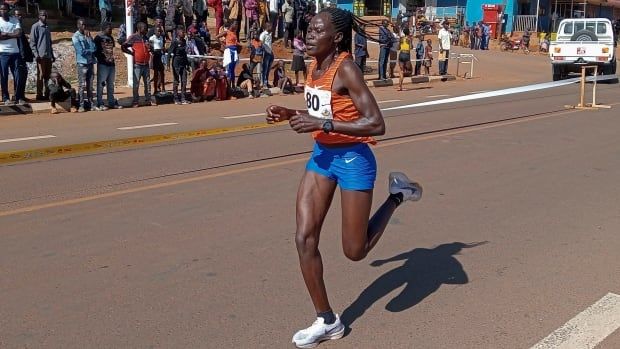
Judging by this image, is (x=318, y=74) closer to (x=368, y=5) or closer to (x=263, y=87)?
(x=263, y=87)

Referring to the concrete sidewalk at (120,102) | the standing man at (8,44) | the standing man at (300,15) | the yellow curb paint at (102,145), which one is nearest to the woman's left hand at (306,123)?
the yellow curb paint at (102,145)

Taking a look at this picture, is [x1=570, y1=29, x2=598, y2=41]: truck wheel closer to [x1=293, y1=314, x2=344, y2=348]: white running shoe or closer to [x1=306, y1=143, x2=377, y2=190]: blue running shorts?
[x1=306, y1=143, x2=377, y2=190]: blue running shorts

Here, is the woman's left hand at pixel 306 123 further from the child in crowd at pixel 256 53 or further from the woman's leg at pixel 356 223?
the child in crowd at pixel 256 53

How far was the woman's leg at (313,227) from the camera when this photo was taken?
→ 364cm

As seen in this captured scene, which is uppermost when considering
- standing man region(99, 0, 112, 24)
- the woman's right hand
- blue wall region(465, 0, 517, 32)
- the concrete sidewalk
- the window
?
blue wall region(465, 0, 517, 32)

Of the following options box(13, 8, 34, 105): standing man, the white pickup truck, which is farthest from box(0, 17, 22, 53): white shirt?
the white pickup truck

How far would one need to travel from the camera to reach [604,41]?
24531mm

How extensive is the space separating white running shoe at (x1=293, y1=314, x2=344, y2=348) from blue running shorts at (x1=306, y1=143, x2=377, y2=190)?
76cm

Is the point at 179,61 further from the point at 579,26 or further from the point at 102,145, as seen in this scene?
the point at 579,26

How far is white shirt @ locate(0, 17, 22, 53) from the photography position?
44.9 feet

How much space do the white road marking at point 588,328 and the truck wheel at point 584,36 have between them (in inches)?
877

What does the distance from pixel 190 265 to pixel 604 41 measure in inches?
916

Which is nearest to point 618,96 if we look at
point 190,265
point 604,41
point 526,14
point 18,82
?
point 604,41

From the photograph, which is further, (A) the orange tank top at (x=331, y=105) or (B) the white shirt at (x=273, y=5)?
(B) the white shirt at (x=273, y=5)
